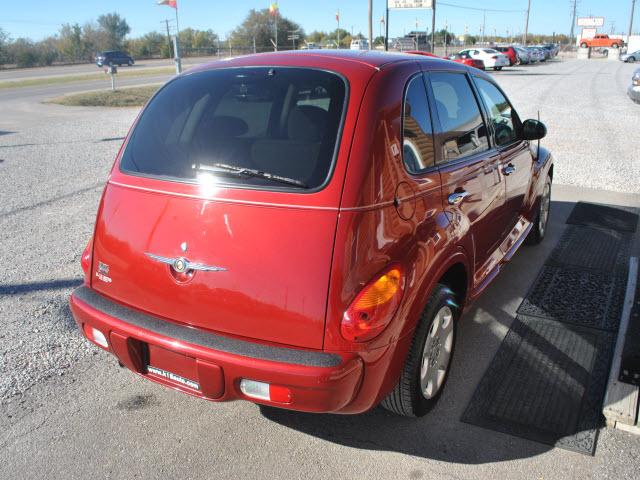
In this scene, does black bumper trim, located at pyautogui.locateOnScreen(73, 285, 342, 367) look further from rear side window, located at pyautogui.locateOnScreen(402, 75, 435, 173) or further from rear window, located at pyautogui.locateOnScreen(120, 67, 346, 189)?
rear side window, located at pyautogui.locateOnScreen(402, 75, 435, 173)

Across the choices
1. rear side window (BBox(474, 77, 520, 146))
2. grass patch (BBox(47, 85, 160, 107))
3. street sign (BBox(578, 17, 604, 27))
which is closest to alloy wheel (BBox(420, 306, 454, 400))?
rear side window (BBox(474, 77, 520, 146))

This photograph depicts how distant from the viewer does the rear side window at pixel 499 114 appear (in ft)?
12.6

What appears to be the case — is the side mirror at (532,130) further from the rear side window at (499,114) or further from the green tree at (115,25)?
the green tree at (115,25)

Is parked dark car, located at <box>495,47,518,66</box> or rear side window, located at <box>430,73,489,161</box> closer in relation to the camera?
rear side window, located at <box>430,73,489,161</box>

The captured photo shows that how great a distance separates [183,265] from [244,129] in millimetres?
775

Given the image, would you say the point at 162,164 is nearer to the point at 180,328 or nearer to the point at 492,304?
the point at 180,328

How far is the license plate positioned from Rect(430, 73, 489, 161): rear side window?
1.70 meters

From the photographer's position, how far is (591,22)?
11100 cm

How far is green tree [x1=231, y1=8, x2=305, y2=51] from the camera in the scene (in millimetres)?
66062

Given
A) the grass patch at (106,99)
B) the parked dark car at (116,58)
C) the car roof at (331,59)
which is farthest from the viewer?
the parked dark car at (116,58)

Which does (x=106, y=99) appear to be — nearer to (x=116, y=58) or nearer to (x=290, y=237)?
(x=290, y=237)

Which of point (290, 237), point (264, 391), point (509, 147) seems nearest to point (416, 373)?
point (264, 391)

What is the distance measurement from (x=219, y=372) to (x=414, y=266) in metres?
0.97

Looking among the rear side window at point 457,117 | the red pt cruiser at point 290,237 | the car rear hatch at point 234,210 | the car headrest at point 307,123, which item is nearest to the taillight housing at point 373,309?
the red pt cruiser at point 290,237
